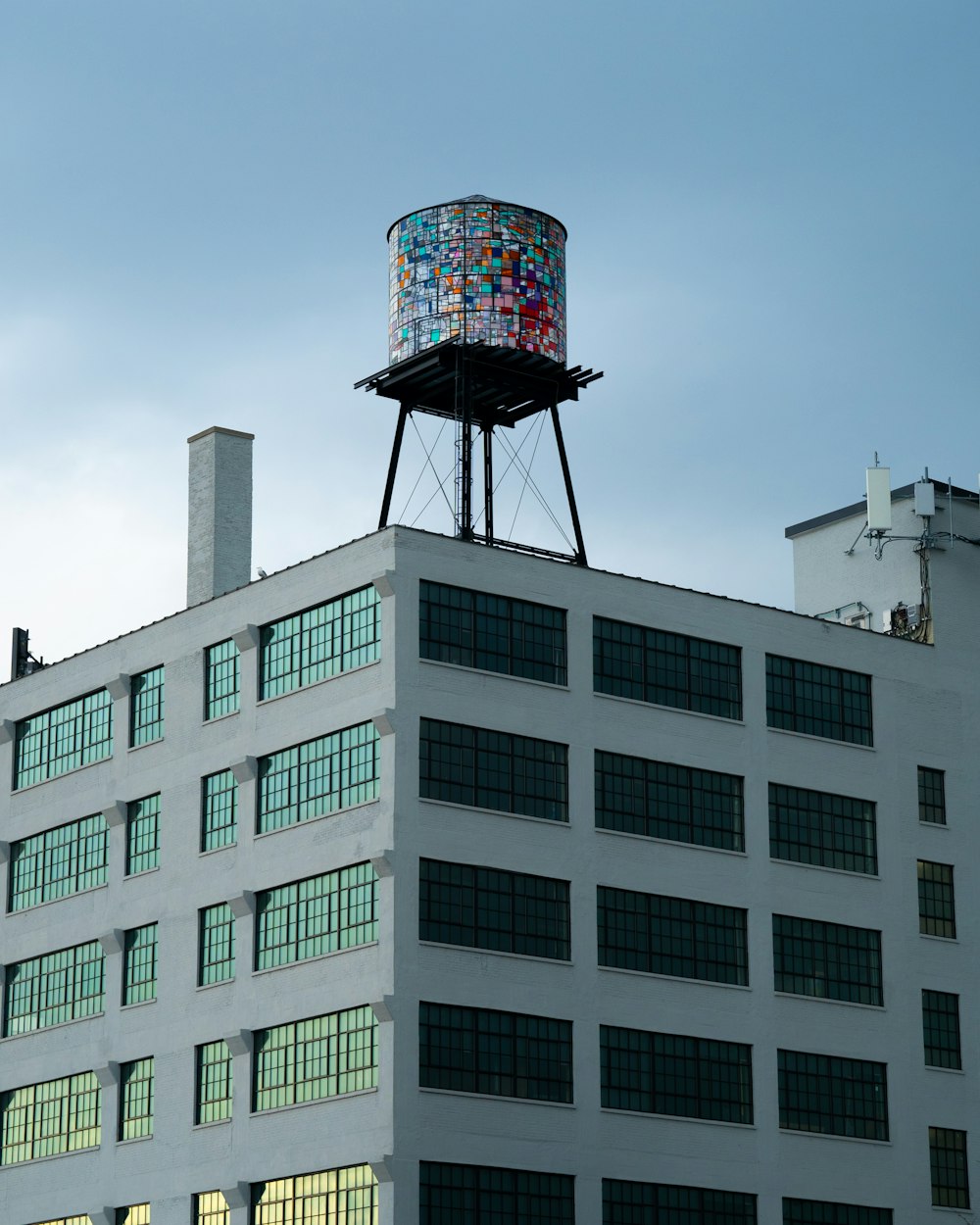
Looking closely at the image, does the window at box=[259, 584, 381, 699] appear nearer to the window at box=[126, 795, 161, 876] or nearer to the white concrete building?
the white concrete building

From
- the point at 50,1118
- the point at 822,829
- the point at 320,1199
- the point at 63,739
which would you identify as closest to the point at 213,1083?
the point at 320,1199

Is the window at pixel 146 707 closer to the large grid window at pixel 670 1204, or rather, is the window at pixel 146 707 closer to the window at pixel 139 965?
the window at pixel 139 965

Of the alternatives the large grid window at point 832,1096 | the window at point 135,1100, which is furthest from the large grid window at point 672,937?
the window at point 135,1100

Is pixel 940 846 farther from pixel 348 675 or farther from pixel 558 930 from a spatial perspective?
pixel 348 675

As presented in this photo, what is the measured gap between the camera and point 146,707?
3014 inches

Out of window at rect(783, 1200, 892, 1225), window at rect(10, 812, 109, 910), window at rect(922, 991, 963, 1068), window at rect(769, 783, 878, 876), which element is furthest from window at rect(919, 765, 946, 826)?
window at rect(10, 812, 109, 910)

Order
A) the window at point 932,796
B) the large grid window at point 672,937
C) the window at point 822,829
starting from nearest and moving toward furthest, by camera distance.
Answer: the large grid window at point 672,937 < the window at point 822,829 < the window at point 932,796

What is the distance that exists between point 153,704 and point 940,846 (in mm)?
24941

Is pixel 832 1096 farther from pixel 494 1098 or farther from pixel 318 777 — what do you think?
pixel 318 777

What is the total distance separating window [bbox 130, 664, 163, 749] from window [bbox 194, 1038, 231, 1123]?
1038 centimetres

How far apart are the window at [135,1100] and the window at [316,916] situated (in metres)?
5.82

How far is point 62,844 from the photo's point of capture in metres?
78.4

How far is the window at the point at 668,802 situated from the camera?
70.9 meters

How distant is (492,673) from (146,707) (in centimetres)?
1314
